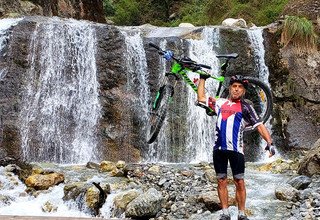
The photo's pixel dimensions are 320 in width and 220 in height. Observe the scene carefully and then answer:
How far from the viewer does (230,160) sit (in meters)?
5.35

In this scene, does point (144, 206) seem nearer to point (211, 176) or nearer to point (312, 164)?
point (211, 176)

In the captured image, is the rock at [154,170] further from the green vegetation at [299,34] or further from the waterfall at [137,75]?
the green vegetation at [299,34]

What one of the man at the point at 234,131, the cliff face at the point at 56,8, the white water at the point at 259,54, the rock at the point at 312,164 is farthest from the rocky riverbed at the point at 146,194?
the cliff face at the point at 56,8

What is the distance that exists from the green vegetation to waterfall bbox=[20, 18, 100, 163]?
6.31 m

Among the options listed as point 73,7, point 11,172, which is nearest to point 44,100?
point 11,172

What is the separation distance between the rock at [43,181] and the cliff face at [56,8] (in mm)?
9134

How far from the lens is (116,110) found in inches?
531

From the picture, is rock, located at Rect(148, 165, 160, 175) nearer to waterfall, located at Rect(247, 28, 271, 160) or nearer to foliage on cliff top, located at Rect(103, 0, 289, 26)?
waterfall, located at Rect(247, 28, 271, 160)

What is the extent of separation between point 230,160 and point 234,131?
0.37 m

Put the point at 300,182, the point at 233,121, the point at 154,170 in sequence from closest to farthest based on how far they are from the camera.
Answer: the point at 233,121 → the point at 300,182 → the point at 154,170

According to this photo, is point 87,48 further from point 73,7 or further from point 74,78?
point 73,7

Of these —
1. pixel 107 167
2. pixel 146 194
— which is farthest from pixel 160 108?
pixel 107 167

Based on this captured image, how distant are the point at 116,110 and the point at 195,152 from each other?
103 inches

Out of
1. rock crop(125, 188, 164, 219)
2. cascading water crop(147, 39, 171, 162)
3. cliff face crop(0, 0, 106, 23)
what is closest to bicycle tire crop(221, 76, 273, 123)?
rock crop(125, 188, 164, 219)
